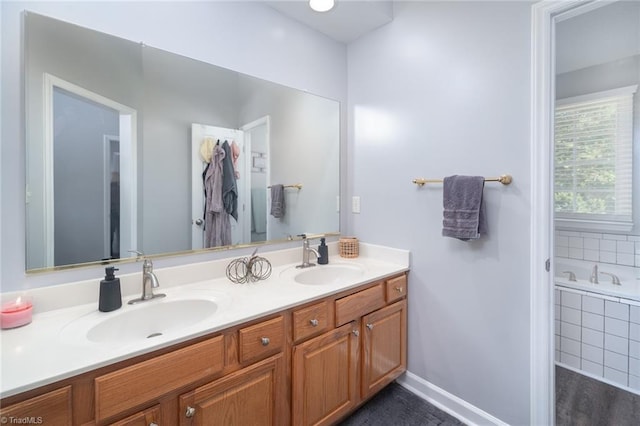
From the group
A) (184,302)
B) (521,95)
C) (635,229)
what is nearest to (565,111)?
(635,229)

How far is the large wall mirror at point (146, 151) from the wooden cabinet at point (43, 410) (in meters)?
0.59

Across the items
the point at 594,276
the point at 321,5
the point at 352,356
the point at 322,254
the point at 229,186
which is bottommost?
the point at 352,356

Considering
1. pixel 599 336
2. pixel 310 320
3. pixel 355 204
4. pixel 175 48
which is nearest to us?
pixel 310 320

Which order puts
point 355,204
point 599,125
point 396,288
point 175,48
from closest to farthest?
point 175,48 < point 396,288 < point 355,204 < point 599,125

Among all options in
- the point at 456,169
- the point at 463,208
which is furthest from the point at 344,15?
the point at 463,208

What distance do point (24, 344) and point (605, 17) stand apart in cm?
355

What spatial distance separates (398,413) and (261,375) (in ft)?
3.24

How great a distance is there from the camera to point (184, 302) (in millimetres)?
1245

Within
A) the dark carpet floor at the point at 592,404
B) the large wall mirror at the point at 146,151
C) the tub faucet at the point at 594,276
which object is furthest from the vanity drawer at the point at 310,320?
the tub faucet at the point at 594,276

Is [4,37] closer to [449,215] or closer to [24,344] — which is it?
[24,344]

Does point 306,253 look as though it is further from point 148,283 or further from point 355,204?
point 148,283

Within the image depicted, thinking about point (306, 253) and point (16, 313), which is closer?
point (16, 313)

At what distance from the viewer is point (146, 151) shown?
1.34 m
